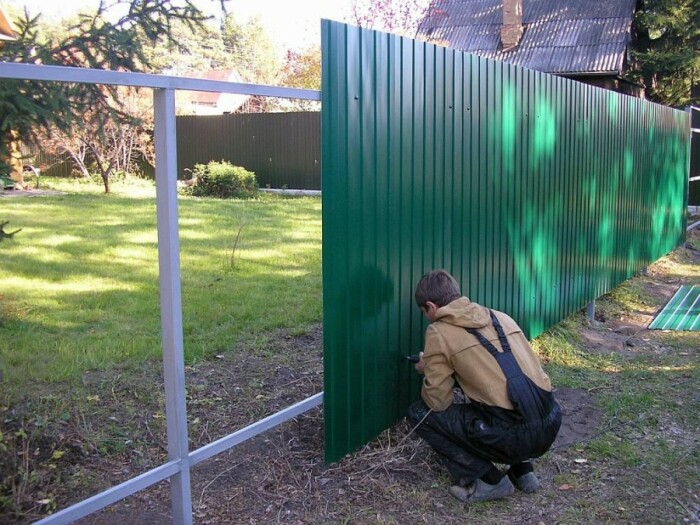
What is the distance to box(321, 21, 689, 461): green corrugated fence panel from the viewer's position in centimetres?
346

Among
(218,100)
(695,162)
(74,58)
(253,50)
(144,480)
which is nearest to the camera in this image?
(144,480)

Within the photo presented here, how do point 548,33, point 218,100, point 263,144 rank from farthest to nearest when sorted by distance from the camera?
point 218,100 → point 548,33 → point 263,144

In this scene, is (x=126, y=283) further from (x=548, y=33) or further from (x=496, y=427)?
(x=548, y=33)

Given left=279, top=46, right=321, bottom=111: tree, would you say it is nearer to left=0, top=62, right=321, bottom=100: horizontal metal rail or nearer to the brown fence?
the brown fence

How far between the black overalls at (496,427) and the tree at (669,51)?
19051 mm

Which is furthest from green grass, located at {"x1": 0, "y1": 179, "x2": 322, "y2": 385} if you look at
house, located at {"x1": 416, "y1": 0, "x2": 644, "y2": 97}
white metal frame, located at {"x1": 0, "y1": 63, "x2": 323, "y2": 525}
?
house, located at {"x1": 416, "y1": 0, "x2": 644, "y2": 97}

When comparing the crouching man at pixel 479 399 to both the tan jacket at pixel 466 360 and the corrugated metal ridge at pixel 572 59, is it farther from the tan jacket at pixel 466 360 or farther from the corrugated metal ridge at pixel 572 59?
the corrugated metal ridge at pixel 572 59

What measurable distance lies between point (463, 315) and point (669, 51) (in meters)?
20.4

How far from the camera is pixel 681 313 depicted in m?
7.65

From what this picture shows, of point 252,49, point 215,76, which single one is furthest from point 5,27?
point 252,49

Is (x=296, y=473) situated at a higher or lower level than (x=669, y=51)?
lower

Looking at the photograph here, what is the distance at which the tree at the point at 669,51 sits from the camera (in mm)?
19781

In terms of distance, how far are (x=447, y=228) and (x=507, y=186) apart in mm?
1015

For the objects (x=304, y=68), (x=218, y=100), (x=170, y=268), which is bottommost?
(x=170, y=268)
